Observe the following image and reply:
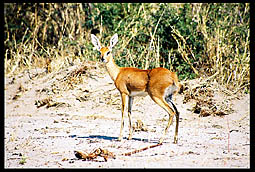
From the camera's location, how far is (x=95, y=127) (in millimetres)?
8641

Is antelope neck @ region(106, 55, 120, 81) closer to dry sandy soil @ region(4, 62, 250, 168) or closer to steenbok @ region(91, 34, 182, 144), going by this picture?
steenbok @ region(91, 34, 182, 144)

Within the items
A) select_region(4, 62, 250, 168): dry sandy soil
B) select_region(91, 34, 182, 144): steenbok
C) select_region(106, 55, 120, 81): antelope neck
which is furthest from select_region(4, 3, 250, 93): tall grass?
select_region(91, 34, 182, 144): steenbok

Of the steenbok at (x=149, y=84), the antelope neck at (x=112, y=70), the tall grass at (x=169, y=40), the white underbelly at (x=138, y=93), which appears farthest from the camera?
the tall grass at (x=169, y=40)

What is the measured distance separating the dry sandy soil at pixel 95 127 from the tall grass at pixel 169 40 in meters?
0.85

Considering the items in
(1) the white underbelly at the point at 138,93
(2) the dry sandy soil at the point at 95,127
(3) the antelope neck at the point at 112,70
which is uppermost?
(3) the antelope neck at the point at 112,70

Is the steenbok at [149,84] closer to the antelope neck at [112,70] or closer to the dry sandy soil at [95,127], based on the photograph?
the antelope neck at [112,70]

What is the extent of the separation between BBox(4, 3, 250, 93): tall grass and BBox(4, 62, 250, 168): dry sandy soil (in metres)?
0.85

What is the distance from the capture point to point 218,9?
13.0 m

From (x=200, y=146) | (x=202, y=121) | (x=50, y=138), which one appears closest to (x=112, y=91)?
(x=202, y=121)

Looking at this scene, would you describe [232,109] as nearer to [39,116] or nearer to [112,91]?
[112,91]

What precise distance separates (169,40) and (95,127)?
466cm

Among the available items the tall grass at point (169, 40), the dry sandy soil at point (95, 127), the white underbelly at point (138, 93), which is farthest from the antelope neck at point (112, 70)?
the tall grass at point (169, 40)

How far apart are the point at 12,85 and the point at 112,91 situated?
3272 millimetres

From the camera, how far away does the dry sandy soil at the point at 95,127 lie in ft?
18.2
